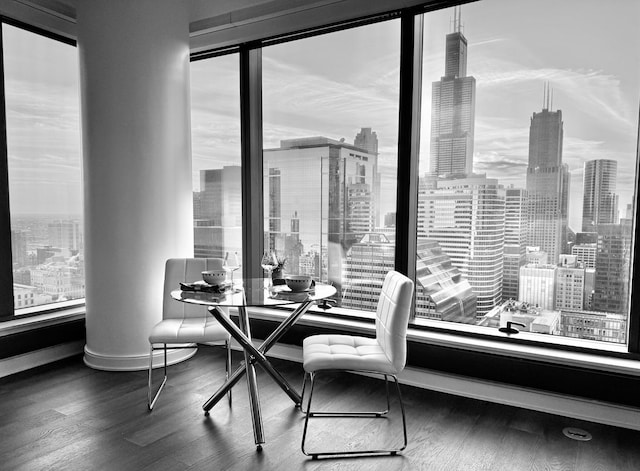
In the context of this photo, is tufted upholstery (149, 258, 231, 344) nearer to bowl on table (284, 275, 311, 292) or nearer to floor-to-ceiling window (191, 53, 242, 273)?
bowl on table (284, 275, 311, 292)

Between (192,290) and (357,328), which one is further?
(357,328)

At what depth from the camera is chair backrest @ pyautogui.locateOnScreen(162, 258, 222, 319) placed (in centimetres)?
369

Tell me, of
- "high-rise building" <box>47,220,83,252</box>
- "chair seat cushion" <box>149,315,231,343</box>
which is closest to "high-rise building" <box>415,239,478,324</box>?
"chair seat cushion" <box>149,315,231,343</box>

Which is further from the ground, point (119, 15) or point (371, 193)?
point (119, 15)

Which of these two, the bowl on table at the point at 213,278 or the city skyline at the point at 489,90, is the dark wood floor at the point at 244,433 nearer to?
the bowl on table at the point at 213,278

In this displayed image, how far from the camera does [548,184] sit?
3326 millimetres

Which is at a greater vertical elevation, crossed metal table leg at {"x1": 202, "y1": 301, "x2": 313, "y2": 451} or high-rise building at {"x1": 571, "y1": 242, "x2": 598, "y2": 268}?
high-rise building at {"x1": 571, "y1": 242, "x2": 598, "y2": 268}

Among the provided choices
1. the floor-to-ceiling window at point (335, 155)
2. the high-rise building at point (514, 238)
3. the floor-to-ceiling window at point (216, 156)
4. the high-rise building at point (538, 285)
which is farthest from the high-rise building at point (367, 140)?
the high-rise building at point (538, 285)

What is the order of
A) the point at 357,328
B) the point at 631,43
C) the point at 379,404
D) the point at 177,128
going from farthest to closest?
1. the point at 177,128
2. the point at 357,328
3. the point at 379,404
4. the point at 631,43

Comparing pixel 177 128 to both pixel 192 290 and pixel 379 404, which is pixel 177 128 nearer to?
pixel 192 290

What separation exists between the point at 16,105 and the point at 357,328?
10.9 feet

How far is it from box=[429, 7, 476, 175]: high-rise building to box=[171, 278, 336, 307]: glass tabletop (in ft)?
4.48

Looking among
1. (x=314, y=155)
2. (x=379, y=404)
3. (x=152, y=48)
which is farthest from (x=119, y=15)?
(x=379, y=404)

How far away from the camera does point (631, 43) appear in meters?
3.04
